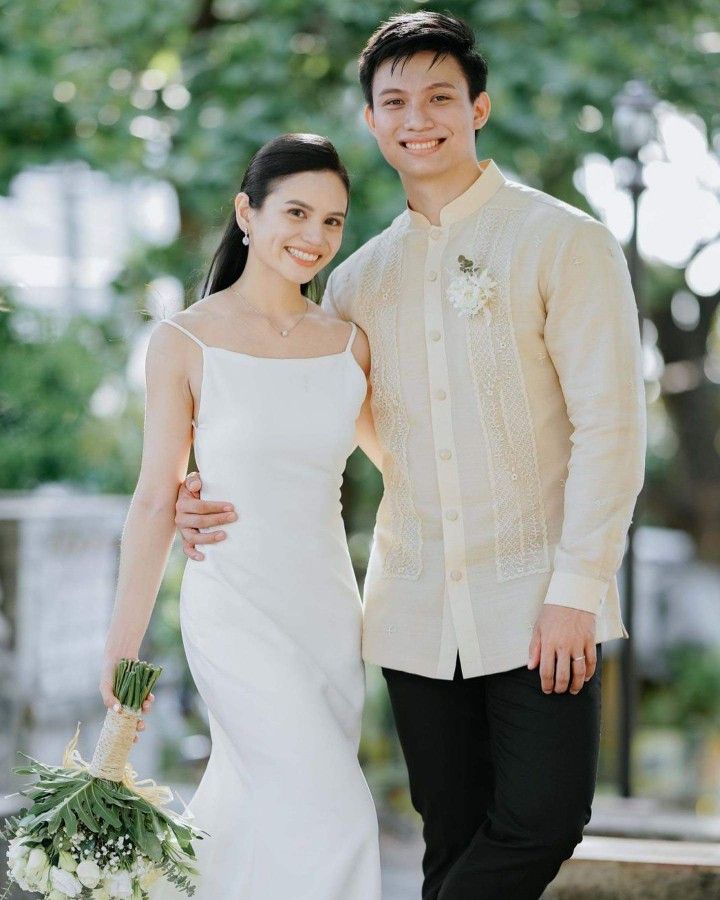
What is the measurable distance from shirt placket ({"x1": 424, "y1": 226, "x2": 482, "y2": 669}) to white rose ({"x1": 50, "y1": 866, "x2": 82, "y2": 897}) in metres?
0.77

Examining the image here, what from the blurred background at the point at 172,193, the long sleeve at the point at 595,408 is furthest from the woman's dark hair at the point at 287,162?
the blurred background at the point at 172,193

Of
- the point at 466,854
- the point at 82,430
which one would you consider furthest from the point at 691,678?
the point at 466,854

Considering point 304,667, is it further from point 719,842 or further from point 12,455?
point 12,455

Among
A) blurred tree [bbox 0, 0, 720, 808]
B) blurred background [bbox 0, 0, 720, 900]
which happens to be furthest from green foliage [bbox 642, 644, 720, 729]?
blurred tree [bbox 0, 0, 720, 808]

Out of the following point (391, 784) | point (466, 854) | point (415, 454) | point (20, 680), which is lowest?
point (391, 784)

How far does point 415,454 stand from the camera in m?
2.67

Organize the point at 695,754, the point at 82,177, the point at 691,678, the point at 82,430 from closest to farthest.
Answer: the point at 82,177
the point at 82,430
the point at 695,754
the point at 691,678

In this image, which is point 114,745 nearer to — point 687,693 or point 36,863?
point 36,863

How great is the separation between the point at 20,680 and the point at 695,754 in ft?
20.2

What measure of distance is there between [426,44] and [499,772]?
4.62 ft

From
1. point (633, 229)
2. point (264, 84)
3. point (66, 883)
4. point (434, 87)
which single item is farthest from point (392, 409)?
point (633, 229)

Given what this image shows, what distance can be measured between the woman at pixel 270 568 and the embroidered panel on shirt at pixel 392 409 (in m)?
0.06

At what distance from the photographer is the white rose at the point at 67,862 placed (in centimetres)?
A: 240

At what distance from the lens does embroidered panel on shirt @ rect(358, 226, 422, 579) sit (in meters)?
2.69
